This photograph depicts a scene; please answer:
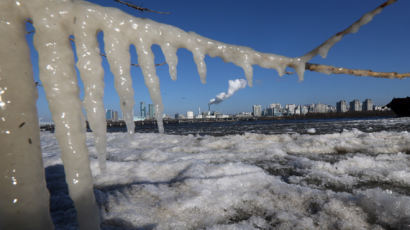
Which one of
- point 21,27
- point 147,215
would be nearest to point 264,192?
point 147,215

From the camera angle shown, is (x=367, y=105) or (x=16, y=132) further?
(x=367, y=105)

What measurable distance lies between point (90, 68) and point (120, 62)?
5.7 inches

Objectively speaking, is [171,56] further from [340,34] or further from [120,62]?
[340,34]

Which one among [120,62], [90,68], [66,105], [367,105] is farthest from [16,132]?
[367,105]

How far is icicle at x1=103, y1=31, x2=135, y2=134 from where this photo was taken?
1.06 m

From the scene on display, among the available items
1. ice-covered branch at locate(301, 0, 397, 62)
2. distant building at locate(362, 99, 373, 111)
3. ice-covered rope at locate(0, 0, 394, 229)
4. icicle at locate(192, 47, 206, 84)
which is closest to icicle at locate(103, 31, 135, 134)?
ice-covered rope at locate(0, 0, 394, 229)

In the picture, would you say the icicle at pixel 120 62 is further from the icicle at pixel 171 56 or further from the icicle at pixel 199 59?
the icicle at pixel 199 59

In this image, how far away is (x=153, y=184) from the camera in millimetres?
3107

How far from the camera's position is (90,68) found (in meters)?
1.06

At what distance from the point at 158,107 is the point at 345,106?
150m

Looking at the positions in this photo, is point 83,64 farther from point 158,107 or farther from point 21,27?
point 158,107

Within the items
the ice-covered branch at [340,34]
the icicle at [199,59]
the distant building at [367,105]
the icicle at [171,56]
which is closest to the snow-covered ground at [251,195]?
the icicle at [171,56]

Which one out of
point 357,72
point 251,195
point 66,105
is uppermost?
point 357,72

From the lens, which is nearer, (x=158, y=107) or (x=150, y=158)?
(x=158, y=107)
